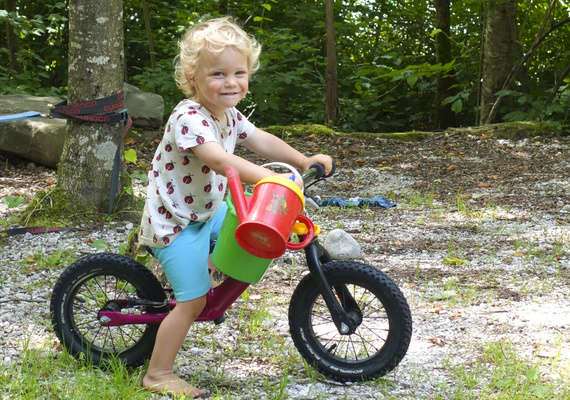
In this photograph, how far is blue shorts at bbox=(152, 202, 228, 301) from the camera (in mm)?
2225

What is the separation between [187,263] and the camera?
87.6 inches

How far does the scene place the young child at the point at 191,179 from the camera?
216 cm

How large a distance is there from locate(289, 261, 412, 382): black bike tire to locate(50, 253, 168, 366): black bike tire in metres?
0.51

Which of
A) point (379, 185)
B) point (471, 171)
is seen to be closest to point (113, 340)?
point (379, 185)

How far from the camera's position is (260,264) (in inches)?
83.8

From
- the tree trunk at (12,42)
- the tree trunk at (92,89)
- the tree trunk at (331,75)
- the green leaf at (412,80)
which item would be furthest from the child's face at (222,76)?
the tree trunk at (12,42)

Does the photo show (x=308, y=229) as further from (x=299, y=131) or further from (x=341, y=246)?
(x=299, y=131)

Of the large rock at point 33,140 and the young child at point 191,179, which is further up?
the young child at point 191,179

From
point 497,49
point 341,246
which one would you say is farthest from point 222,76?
point 497,49

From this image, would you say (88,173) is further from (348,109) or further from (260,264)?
(348,109)

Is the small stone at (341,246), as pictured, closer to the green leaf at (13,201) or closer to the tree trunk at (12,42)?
the green leaf at (13,201)

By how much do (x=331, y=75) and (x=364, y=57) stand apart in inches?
88.2

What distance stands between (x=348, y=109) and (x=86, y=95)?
5533 millimetres

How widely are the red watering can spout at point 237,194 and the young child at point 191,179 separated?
0.69 ft
